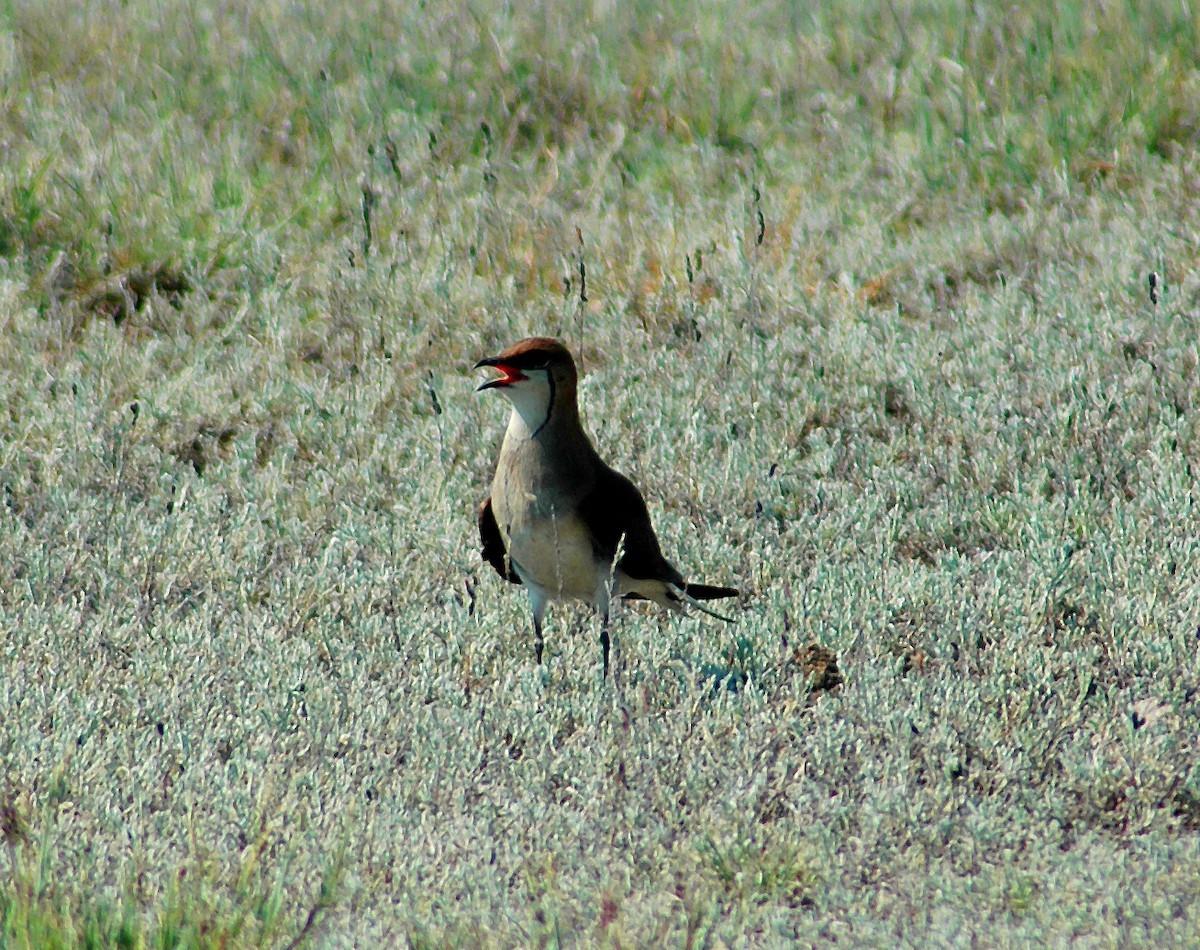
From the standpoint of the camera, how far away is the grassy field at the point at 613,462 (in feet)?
12.5

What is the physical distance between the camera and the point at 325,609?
219 inches

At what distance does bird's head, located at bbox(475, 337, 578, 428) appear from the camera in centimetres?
517

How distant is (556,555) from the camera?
5.12 m

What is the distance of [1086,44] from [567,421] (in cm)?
574

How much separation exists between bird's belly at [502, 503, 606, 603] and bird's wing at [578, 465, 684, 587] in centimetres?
5

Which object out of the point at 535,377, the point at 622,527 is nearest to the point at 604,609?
the point at 622,527

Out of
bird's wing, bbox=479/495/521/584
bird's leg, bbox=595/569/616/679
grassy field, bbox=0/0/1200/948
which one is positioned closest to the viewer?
grassy field, bbox=0/0/1200/948

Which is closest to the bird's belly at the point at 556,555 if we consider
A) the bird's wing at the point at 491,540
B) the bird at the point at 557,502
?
the bird at the point at 557,502

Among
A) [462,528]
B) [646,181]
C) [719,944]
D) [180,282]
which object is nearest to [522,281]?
[646,181]

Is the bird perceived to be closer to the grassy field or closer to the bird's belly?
the bird's belly

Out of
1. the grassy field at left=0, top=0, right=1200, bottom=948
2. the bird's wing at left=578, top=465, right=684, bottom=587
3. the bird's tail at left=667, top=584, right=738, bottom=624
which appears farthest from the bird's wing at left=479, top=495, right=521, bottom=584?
the bird's tail at left=667, top=584, right=738, bottom=624

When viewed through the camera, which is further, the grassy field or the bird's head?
the bird's head

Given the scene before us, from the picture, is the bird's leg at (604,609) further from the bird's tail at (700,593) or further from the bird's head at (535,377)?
the bird's head at (535,377)

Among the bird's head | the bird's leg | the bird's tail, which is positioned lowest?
the bird's tail
